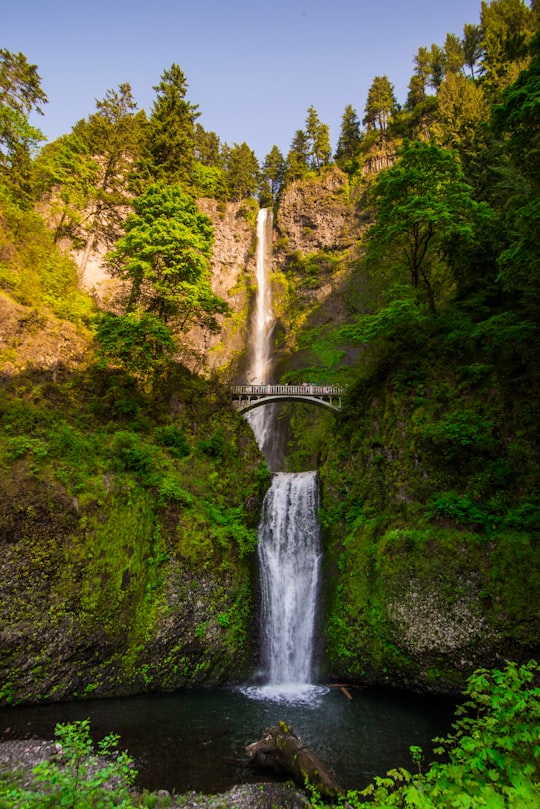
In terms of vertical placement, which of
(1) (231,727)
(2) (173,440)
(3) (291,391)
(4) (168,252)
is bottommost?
(1) (231,727)

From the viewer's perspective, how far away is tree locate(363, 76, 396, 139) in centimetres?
4544

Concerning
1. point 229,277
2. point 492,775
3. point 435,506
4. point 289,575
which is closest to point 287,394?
point 289,575

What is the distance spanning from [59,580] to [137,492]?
3.37 meters

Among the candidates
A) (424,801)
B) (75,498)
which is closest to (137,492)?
(75,498)

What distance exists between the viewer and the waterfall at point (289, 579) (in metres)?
12.8

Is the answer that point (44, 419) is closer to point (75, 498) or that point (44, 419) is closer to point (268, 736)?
point (75, 498)

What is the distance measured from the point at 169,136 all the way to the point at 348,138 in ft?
108

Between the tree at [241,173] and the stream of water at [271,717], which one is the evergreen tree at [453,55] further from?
the stream of water at [271,717]

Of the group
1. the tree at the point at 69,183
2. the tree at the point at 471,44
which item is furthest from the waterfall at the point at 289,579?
the tree at the point at 471,44

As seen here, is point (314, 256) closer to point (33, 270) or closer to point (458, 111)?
point (458, 111)

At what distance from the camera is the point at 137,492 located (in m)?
12.8

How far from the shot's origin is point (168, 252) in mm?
17672

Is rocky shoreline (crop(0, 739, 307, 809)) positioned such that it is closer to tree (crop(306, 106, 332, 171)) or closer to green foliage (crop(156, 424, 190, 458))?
green foliage (crop(156, 424, 190, 458))

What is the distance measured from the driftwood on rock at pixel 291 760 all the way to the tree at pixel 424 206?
15712mm
